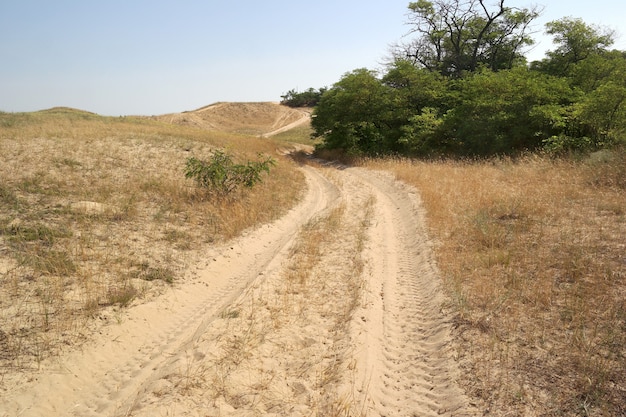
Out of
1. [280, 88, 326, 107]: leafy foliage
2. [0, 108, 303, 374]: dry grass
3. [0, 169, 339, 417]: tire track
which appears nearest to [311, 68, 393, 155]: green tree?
[0, 108, 303, 374]: dry grass

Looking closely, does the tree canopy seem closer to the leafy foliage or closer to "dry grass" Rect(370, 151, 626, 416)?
"dry grass" Rect(370, 151, 626, 416)

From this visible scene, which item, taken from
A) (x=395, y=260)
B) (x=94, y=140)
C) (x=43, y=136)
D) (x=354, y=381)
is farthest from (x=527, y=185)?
(x=43, y=136)

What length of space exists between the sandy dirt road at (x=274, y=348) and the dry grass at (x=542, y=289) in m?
0.42

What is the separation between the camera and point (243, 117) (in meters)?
61.2

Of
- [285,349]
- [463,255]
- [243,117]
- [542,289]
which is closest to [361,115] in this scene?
[463,255]

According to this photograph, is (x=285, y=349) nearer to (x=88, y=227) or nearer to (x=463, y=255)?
(x=463, y=255)

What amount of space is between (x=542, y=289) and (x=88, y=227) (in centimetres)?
835

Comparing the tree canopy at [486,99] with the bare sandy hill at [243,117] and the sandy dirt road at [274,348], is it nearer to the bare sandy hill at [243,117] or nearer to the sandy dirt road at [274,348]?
the sandy dirt road at [274,348]

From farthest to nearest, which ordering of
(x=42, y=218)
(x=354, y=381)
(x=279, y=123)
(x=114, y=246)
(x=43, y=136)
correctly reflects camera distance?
(x=279, y=123)
(x=43, y=136)
(x=42, y=218)
(x=114, y=246)
(x=354, y=381)

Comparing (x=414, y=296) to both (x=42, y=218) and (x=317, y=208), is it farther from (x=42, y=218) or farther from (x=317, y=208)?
(x=42, y=218)

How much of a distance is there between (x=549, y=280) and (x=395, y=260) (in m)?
2.73

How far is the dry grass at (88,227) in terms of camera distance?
4.83 m

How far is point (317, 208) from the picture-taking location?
11883 mm

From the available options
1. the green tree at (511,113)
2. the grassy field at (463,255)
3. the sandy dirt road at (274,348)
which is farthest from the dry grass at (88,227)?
the green tree at (511,113)
